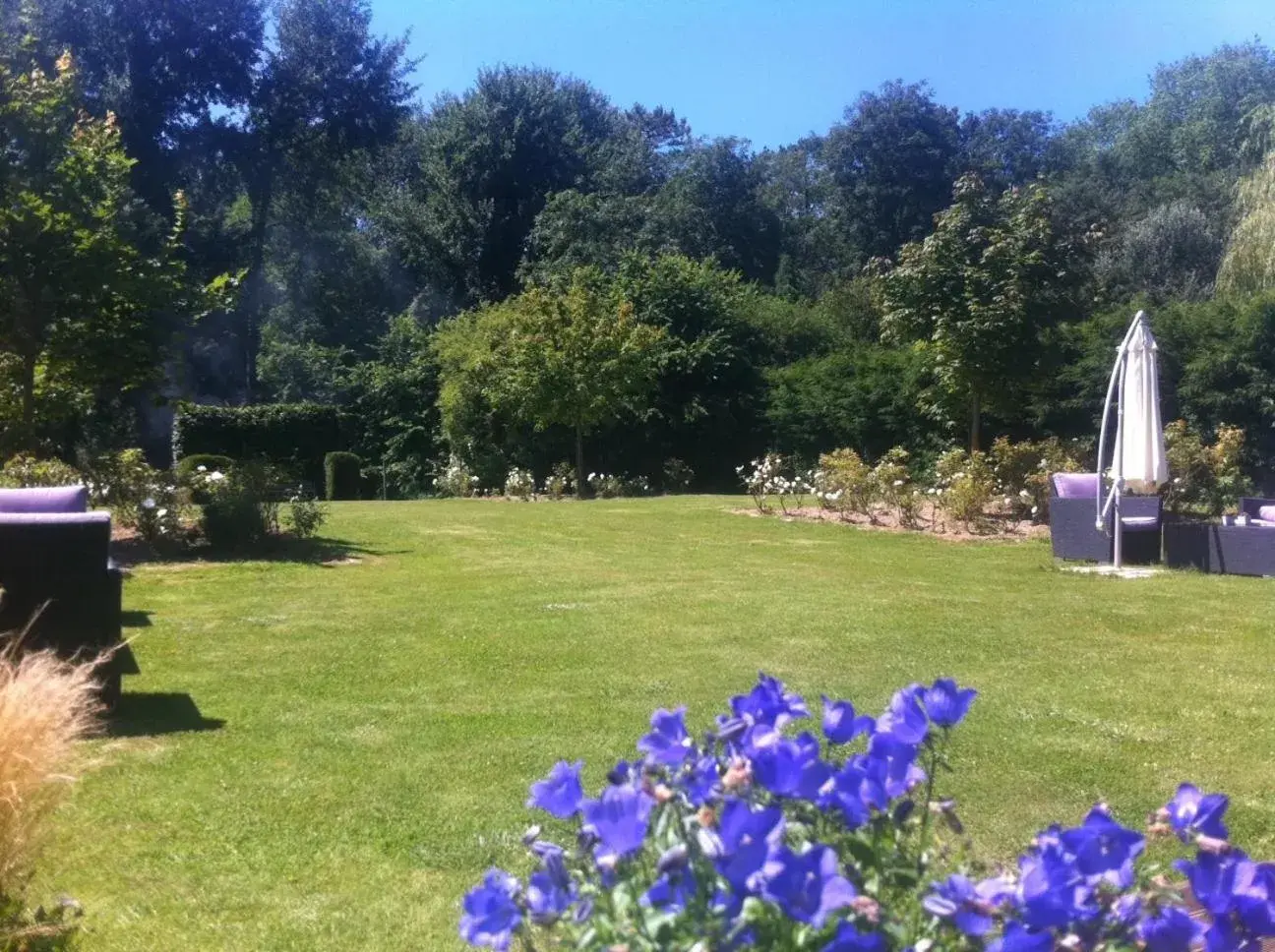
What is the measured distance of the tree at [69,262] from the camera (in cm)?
1210

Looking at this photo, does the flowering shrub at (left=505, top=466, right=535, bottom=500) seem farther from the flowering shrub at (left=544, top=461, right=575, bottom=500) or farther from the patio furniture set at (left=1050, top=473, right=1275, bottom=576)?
the patio furniture set at (left=1050, top=473, right=1275, bottom=576)

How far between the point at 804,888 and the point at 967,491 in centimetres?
1311

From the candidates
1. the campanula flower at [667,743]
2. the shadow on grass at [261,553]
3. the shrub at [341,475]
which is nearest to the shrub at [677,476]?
the shrub at [341,475]

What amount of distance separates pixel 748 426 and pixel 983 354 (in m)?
8.70

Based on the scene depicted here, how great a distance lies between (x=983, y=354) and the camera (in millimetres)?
16125

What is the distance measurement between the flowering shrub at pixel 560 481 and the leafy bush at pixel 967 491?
330 inches

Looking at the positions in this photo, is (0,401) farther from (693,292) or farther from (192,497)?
(693,292)

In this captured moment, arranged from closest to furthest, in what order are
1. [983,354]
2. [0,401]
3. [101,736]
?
[101,736]
[0,401]
[983,354]

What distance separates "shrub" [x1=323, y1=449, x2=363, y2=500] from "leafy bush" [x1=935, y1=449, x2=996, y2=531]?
13.4 metres

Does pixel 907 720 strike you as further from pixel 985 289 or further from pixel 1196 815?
pixel 985 289

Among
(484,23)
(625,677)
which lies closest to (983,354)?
(484,23)

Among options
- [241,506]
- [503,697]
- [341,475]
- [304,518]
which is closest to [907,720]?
[503,697]

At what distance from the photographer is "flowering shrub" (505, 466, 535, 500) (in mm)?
22047

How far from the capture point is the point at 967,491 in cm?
1405
